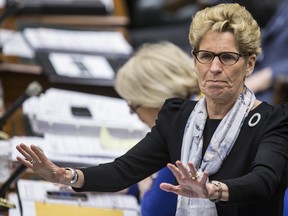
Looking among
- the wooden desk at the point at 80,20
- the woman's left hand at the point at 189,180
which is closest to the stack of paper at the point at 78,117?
the wooden desk at the point at 80,20

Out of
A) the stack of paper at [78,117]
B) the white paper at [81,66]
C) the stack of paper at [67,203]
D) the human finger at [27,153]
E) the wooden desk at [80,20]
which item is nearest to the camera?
the human finger at [27,153]

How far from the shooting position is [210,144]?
2064 mm

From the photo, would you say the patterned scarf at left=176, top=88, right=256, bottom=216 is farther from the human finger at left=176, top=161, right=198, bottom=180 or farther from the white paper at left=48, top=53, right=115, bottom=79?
the white paper at left=48, top=53, right=115, bottom=79

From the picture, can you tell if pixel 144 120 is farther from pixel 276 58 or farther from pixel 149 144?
pixel 276 58

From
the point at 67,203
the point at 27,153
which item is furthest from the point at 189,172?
the point at 67,203

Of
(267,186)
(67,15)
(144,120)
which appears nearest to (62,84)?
(67,15)

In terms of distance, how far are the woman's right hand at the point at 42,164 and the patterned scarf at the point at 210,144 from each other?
11.2 inches

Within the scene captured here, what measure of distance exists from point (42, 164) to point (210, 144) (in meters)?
0.37

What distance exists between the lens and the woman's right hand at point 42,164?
2004 mm

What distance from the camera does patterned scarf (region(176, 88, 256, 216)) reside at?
6.70 ft

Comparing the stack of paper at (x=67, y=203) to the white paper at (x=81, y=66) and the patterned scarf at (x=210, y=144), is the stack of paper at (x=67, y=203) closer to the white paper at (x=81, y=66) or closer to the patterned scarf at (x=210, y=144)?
the patterned scarf at (x=210, y=144)

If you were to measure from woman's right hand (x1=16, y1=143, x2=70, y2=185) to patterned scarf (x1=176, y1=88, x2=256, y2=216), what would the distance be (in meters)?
0.28

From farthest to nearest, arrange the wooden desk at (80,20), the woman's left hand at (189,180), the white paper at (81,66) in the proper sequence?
the wooden desk at (80,20)
the white paper at (81,66)
the woman's left hand at (189,180)

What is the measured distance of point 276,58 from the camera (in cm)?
457
